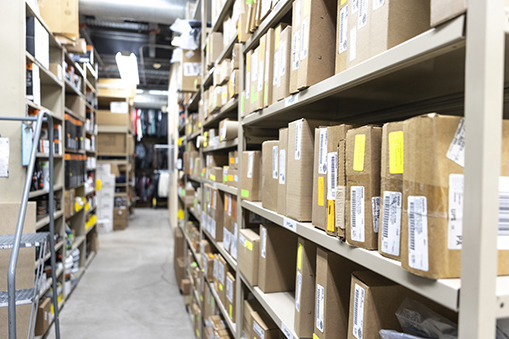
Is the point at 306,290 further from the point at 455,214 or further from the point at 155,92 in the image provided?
the point at 155,92

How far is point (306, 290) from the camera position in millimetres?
1061

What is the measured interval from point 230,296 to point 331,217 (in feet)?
3.96

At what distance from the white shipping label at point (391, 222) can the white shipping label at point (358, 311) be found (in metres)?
0.15

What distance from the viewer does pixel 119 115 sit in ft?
24.5

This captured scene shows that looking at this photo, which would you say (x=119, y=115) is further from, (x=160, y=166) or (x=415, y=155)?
(x=415, y=155)

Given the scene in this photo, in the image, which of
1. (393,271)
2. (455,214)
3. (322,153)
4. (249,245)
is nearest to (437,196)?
(455,214)

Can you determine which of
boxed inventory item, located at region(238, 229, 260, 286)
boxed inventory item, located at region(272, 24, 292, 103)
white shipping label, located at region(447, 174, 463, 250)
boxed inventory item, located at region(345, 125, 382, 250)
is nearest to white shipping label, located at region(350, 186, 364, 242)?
boxed inventory item, located at region(345, 125, 382, 250)

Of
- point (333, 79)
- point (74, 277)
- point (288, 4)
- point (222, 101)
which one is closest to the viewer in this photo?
point (333, 79)

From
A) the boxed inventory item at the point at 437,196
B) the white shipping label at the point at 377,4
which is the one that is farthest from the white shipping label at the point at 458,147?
the white shipping label at the point at 377,4

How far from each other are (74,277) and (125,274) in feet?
2.24

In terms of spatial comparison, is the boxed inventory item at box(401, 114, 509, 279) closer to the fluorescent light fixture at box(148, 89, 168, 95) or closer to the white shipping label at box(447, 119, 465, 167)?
the white shipping label at box(447, 119, 465, 167)

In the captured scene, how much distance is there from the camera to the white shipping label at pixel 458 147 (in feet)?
1.83

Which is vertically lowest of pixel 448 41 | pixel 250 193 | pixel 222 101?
pixel 250 193

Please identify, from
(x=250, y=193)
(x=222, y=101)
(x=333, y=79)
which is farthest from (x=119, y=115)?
(x=333, y=79)
